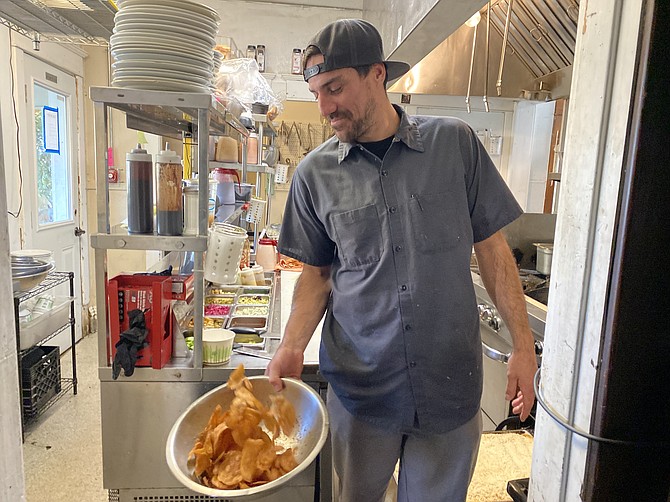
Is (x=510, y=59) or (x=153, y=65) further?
(x=510, y=59)

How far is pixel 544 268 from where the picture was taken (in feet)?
8.87

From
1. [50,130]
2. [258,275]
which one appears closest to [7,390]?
[258,275]

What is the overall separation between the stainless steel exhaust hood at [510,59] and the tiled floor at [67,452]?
285 centimetres

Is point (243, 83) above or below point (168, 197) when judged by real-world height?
above

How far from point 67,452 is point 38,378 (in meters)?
0.47

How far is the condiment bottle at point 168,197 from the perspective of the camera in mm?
1451

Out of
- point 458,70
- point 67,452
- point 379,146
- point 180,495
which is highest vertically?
point 458,70

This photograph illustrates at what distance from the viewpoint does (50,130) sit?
397cm

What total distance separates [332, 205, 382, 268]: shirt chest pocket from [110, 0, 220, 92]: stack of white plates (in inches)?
23.7

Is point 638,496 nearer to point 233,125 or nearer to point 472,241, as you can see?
point 472,241

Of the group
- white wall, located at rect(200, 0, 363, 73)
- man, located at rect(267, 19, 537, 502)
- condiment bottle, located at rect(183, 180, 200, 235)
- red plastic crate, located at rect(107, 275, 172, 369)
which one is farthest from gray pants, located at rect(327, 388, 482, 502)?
white wall, located at rect(200, 0, 363, 73)

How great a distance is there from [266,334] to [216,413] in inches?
29.4

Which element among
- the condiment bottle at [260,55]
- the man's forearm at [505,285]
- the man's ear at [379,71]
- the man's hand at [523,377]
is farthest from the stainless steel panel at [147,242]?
the condiment bottle at [260,55]

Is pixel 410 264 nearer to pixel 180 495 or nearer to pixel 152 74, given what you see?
pixel 152 74
